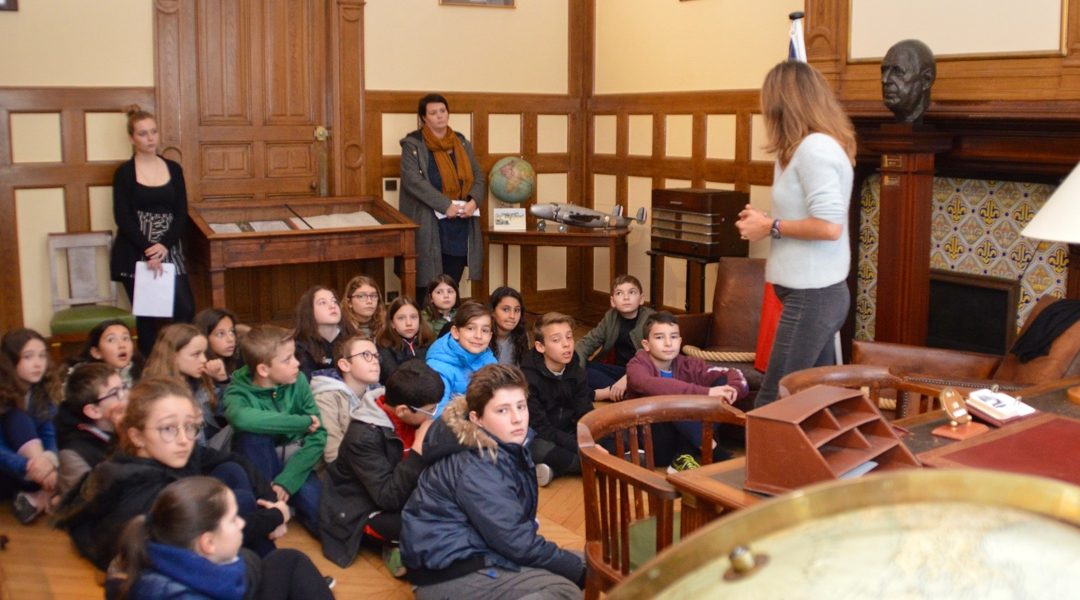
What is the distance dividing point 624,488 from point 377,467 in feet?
5.64

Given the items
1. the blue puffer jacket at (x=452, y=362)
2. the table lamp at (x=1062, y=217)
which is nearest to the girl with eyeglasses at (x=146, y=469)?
the blue puffer jacket at (x=452, y=362)

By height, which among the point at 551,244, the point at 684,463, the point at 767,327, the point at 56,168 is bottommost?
the point at 684,463

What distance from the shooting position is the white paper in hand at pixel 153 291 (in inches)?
259

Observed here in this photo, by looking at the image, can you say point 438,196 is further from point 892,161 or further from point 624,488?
point 624,488

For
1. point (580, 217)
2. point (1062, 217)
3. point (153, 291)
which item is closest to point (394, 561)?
point (1062, 217)

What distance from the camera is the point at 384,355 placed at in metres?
5.40

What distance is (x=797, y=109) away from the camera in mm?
3635

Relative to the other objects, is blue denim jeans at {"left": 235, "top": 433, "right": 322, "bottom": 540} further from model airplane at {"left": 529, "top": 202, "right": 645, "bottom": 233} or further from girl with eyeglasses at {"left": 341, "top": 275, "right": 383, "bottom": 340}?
model airplane at {"left": 529, "top": 202, "right": 645, "bottom": 233}

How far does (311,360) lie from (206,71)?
308 cm

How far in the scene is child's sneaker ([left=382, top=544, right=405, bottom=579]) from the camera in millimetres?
3986

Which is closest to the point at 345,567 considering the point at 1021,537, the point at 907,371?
the point at 907,371

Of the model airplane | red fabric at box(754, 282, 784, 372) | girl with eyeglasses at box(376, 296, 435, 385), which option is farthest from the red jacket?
the model airplane

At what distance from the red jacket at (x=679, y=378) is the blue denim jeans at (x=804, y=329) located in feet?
4.32

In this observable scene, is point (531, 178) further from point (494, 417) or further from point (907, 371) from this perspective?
point (494, 417)
